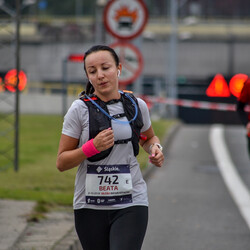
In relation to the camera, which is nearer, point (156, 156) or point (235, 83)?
point (156, 156)

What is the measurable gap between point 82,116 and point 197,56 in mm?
48648

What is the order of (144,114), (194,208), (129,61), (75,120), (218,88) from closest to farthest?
(75,120) → (144,114) → (194,208) → (129,61) → (218,88)

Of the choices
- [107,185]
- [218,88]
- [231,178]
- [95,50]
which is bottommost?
[218,88]

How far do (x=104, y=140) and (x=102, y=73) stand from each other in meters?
0.39

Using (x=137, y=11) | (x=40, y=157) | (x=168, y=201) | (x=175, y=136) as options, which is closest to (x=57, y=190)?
(x=168, y=201)

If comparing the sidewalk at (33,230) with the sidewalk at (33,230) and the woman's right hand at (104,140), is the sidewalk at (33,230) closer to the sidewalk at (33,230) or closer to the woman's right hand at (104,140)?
the sidewalk at (33,230)

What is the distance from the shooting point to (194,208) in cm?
852

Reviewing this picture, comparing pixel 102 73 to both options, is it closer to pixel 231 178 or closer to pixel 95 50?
pixel 95 50

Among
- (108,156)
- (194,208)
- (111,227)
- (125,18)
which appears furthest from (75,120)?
(125,18)

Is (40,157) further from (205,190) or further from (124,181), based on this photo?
(124,181)

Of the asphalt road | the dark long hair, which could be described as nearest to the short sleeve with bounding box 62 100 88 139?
the dark long hair

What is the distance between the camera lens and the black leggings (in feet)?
12.0

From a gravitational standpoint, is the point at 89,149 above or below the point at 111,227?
above

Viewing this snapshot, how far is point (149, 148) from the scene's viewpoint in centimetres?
400
